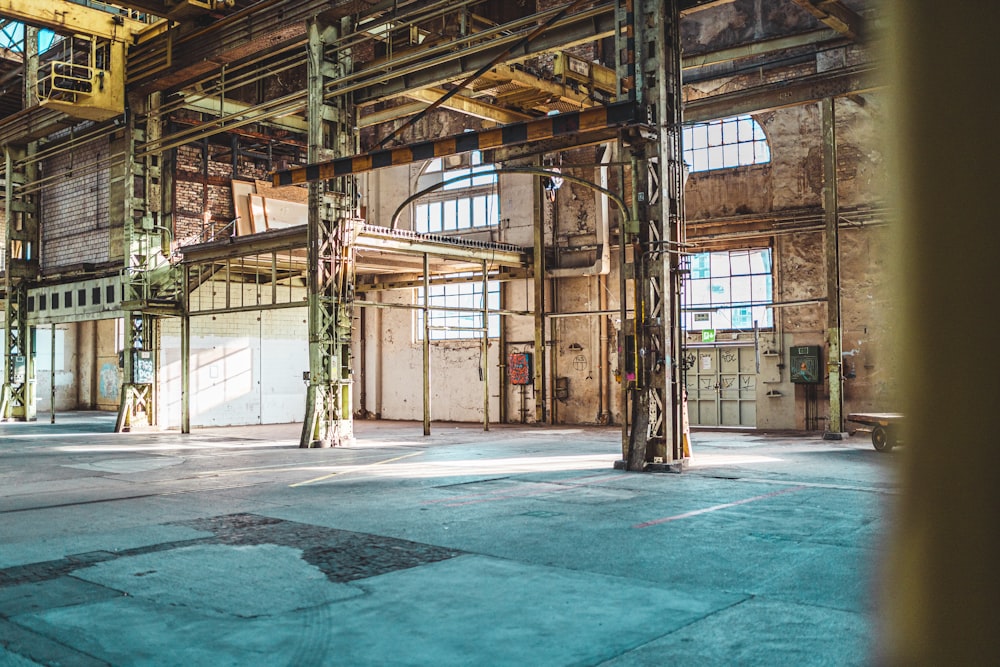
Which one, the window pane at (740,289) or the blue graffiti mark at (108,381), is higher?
the window pane at (740,289)

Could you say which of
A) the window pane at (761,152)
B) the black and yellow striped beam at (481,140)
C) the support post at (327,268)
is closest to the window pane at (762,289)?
the window pane at (761,152)

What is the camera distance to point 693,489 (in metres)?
10.5

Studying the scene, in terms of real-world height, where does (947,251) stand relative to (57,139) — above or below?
below

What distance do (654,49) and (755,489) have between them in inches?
257

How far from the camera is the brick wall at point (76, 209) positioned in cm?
2505

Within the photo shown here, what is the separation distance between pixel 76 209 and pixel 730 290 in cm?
1935

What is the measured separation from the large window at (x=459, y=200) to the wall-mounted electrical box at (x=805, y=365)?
9395 mm

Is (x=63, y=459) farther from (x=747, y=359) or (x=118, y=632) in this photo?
(x=747, y=359)

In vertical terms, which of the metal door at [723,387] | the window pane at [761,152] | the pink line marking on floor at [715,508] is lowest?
the pink line marking on floor at [715,508]

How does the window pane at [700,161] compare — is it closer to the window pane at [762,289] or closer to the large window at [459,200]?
the window pane at [762,289]

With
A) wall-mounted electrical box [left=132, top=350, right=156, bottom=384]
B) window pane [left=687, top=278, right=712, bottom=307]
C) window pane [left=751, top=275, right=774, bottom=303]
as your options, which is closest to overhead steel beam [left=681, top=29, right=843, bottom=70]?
window pane [left=751, top=275, right=774, bottom=303]

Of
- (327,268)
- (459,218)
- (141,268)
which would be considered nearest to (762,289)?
(459,218)

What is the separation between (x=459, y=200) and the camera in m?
25.6

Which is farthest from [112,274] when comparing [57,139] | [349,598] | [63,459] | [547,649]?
[547,649]
